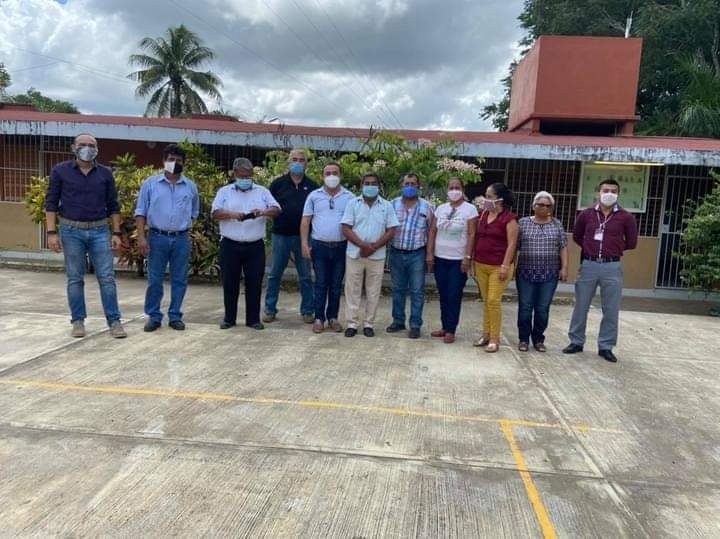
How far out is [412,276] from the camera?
641 cm

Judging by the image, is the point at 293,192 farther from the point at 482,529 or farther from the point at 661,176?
the point at 661,176

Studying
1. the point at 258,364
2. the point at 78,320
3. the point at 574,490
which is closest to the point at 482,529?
the point at 574,490

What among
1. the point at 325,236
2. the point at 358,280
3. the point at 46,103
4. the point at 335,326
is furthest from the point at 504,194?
the point at 46,103

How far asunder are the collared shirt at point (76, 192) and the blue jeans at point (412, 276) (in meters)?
2.96

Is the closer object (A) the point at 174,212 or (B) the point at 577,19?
(A) the point at 174,212

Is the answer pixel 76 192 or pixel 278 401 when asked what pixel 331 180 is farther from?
pixel 278 401

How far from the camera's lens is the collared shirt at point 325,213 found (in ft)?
20.7

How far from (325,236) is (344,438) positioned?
2950mm

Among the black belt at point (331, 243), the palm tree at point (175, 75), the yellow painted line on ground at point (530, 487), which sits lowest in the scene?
the yellow painted line on ground at point (530, 487)

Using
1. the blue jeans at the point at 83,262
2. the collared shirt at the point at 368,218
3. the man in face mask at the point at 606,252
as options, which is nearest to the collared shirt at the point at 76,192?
the blue jeans at the point at 83,262

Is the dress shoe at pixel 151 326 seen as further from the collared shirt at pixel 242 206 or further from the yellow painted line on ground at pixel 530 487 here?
the yellow painted line on ground at pixel 530 487

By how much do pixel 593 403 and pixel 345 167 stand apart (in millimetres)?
4974

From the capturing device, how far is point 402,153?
8.64 m

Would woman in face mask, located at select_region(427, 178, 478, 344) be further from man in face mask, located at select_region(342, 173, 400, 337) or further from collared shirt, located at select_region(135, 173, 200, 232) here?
collared shirt, located at select_region(135, 173, 200, 232)
